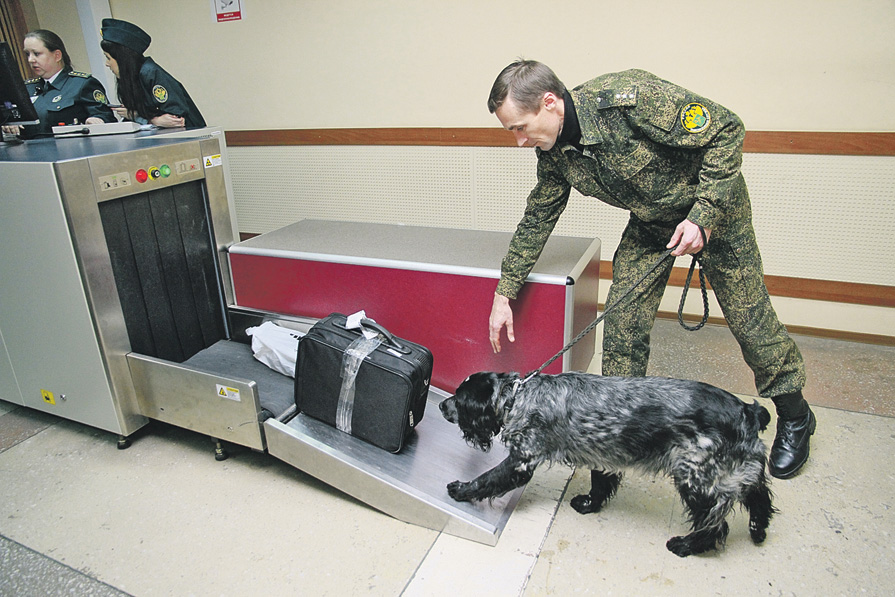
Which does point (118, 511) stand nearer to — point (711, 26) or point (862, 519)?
point (862, 519)

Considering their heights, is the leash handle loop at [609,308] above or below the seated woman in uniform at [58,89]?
below

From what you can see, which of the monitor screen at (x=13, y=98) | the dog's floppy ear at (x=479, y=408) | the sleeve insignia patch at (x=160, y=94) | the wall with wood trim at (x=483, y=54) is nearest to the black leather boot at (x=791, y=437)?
the dog's floppy ear at (x=479, y=408)

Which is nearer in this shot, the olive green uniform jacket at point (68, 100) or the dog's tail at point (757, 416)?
the dog's tail at point (757, 416)

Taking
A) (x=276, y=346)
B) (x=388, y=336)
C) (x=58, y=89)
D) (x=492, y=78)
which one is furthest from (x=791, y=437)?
(x=58, y=89)

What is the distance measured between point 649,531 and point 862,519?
68cm

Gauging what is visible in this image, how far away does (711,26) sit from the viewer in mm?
3045

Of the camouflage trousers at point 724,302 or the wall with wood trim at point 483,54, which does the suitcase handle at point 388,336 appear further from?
the wall with wood trim at point 483,54

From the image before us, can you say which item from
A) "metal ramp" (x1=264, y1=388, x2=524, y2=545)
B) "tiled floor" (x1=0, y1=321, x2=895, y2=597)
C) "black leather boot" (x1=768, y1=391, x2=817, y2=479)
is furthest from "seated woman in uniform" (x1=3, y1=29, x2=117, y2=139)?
"black leather boot" (x1=768, y1=391, x2=817, y2=479)

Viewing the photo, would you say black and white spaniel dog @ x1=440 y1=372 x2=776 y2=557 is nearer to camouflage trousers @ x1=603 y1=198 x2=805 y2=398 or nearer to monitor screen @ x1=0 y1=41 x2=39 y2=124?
camouflage trousers @ x1=603 y1=198 x2=805 y2=398

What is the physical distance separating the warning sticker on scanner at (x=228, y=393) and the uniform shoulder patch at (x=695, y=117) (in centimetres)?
167

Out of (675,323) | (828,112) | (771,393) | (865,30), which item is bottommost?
(675,323)

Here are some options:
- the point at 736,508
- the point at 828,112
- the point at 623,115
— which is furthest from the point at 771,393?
the point at 828,112

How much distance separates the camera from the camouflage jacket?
5.69ft

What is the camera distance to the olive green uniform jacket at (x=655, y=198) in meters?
1.74
